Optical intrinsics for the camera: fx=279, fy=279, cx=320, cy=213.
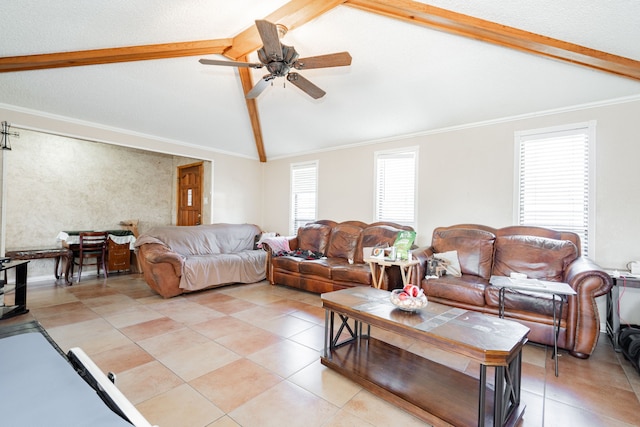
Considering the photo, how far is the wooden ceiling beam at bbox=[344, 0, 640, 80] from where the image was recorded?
2.52 m

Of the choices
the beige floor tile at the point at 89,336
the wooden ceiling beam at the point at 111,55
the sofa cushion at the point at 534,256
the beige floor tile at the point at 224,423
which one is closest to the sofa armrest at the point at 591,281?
the sofa cushion at the point at 534,256

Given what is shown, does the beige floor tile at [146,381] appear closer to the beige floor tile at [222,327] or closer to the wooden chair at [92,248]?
the beige floor tile at [222,327]

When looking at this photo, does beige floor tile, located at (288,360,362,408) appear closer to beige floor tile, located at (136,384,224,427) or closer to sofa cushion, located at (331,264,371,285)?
beige floor tile, located at (136,384,224,427)

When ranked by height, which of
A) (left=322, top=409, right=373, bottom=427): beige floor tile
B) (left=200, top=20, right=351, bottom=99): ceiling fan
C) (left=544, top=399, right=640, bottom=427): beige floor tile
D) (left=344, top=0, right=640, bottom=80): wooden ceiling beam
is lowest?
(left=322, top=409, right=373, bottom=427): beige floor tile

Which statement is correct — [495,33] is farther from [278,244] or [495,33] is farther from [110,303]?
[110,303]

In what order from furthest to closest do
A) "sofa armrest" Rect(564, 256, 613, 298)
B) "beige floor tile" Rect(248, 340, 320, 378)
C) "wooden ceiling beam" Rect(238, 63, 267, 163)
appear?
"wooden ceiling beam" Rect(238, 63, 267, 163) → "sofa armrest" Rect(564, 256, 613, 298) → "beige floor tile" Rect(248, 340, 320, 378)

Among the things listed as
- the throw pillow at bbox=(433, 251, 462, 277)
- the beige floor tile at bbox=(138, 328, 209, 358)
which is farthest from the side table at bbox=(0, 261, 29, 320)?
the throw pillow at bbox=(433, 251, 462, 277)

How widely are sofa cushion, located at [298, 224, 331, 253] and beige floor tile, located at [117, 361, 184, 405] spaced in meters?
3.24

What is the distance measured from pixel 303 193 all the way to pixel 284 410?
472 cm

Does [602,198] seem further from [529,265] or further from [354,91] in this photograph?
[354,91]

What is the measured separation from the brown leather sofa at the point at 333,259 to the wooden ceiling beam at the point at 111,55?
313 centimetres

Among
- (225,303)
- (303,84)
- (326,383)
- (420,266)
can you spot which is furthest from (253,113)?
(326,383)

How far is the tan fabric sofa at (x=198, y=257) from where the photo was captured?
4.04 metres

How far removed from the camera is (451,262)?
358 centimetres
